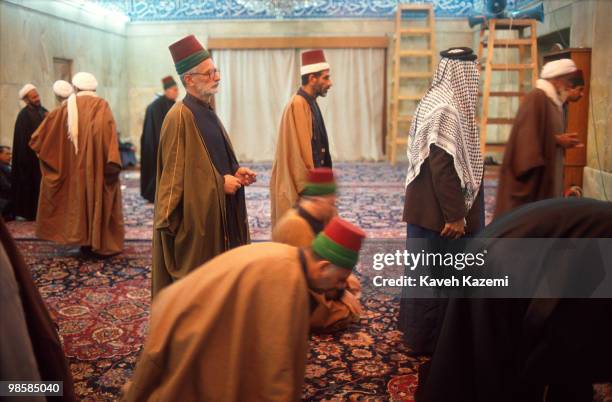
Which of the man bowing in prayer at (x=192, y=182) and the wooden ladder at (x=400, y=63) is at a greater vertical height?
the wooden ladder at (x=400, y=63)

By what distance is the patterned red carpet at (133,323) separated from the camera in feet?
7.99

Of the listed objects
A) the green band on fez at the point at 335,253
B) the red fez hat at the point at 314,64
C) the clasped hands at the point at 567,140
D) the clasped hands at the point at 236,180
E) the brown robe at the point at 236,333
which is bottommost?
the brown robe at the point at 236,333

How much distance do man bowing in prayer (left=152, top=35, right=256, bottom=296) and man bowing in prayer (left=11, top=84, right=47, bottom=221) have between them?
340 centimetres

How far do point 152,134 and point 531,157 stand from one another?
14.3 feet

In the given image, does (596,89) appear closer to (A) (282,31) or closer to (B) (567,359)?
(B) (567,359)

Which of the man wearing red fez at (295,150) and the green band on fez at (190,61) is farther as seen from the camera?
the man wearing red fez at (295,150)

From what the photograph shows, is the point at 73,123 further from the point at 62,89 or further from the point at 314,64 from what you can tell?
the point at 314,64

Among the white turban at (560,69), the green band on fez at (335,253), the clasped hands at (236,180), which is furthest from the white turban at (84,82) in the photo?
the green band on fez at (335,253)

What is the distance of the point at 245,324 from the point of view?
53.7 inches

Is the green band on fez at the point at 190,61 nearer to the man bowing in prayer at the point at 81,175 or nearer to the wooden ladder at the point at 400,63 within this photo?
the man bowing in prayer at the point at 81,175

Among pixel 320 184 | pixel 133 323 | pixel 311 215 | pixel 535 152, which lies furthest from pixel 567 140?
pixel 133 323

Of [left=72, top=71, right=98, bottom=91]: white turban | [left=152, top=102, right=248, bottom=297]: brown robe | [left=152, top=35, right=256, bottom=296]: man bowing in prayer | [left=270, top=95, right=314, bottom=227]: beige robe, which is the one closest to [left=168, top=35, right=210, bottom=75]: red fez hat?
[left=152, top=35, right=256, bottom=296]: man bowing in prayer

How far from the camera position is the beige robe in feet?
10.5

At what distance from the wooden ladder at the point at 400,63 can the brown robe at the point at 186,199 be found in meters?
6.37
